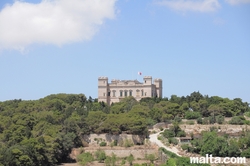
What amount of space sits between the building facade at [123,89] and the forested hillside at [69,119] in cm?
228

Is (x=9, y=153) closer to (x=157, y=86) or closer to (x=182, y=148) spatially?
(x=182, y=148)

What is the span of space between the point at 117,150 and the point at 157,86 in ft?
91.6

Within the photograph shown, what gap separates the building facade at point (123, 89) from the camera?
73.1 meters

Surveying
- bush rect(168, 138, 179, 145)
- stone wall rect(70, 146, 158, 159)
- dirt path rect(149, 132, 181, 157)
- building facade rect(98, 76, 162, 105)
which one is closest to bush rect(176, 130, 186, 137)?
dirt path rect(149, 132, 181, 157)

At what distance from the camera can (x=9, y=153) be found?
39531 mm

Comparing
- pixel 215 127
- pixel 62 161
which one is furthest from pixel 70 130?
pixel 215 127

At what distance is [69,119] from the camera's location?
52938 millimetres

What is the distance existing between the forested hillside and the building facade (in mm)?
2276

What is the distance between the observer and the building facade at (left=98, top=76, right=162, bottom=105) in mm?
73125

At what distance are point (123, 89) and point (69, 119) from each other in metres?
21.5

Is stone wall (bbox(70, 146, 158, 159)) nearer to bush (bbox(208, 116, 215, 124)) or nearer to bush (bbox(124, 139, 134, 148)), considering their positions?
bush (bbox(124, 139, 134, 148))

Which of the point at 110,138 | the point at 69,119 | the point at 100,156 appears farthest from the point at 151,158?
the point at 69,119

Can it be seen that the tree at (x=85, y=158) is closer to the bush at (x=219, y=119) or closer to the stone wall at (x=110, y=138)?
the stone wall at (x=110, y=138)

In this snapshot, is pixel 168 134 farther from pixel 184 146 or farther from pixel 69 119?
pixel 69 119
